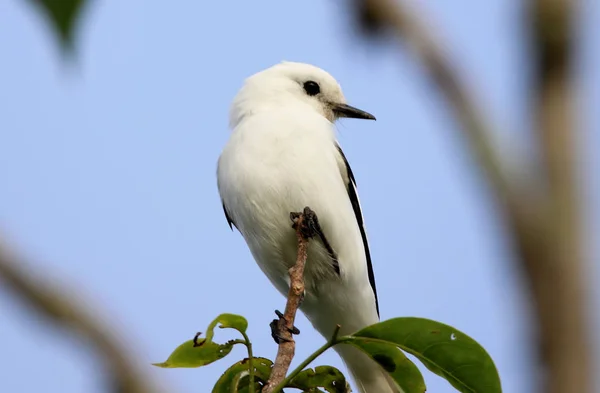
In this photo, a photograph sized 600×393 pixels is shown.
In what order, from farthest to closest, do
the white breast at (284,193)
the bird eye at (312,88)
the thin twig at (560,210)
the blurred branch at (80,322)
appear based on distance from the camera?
the bird eye at (312,88) → the white breast at (284,193) → the blurred branch at (80,322) → the thin twig at (560,210)

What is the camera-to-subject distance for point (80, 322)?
0.91m

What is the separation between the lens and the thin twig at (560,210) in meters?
0.63

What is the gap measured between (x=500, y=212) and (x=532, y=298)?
106 millimetres

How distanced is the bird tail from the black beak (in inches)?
77.8

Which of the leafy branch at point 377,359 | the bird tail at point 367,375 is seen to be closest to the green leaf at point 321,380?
the leafy branch at point 377,359

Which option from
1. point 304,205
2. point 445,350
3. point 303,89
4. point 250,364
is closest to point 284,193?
point 304,205

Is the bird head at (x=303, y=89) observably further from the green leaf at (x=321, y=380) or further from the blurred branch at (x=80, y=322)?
the blurred branch at (x=80, y=322)

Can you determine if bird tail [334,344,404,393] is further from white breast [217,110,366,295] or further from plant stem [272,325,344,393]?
plant stem [272,325,344,393]

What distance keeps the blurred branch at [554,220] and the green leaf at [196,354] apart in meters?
2.40

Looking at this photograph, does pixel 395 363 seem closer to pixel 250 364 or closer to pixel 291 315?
pixel 250 364

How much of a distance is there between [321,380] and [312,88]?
170 inches

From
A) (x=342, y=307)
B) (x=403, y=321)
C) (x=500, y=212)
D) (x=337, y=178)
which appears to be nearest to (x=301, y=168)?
(x=337, y=178)

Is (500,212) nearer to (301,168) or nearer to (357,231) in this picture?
(301,168)

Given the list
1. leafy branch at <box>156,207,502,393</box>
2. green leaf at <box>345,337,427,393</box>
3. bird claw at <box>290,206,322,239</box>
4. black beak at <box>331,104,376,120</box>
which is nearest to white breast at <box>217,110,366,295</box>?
bird claw at <box>290,206,322,239</box>
